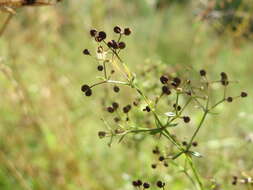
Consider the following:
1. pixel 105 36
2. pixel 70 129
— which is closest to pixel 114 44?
pixel 105 36

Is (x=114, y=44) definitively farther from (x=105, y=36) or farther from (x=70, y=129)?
(x=70, y=129)

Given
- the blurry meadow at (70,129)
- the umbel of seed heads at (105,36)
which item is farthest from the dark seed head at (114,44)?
the blurry meadow at (70,129)

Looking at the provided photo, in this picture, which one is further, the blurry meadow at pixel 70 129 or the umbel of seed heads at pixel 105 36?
the blurry meadow at pixel 70 129

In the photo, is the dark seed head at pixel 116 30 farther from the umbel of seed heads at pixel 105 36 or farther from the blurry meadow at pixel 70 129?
the blurry meadow at pixel 70 129

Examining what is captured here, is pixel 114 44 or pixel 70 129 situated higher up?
pixel 70 129

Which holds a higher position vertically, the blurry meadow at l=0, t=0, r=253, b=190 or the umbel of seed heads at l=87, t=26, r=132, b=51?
the blurry meadow at l=0, t=0, r=253, b=190

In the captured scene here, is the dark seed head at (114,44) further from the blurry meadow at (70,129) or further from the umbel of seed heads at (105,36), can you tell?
the blurry meadow at (70,129)

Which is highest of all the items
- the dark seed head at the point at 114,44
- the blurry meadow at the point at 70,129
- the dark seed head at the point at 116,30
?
the blurry meadow at the point at 70,129

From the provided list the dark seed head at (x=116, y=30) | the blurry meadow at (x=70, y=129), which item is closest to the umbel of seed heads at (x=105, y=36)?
the dark seed head at (x=116, y=30)

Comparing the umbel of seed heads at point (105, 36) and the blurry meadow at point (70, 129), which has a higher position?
the blurry meadow at point (70, 129)

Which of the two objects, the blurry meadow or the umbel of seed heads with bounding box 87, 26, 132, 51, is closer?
the umbel of seed heads with bounding box 87, 26, 132, 51

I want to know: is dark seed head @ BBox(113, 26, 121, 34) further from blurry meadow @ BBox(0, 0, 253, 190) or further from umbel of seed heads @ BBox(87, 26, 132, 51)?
blurry meadow @ BBox(0, 0, 253, 190)

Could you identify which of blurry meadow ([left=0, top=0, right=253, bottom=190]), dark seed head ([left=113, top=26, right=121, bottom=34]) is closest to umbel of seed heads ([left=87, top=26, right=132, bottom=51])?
dark seed head ([left=113, top=26, right=121, bottom=34])
